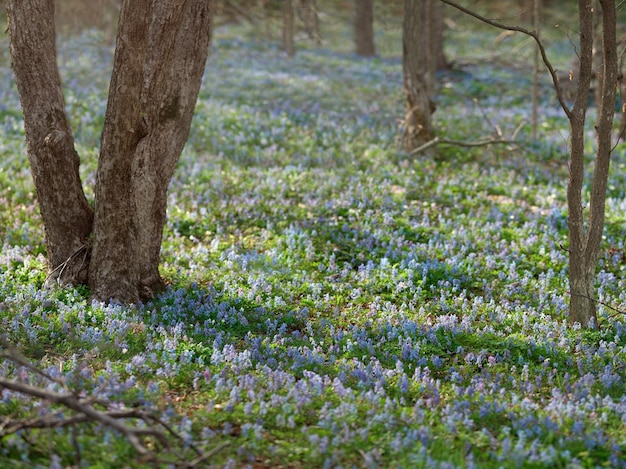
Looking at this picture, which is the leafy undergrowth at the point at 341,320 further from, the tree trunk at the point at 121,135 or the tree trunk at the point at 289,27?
the tree trunk at the point at 289,27

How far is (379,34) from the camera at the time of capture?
1613 inches

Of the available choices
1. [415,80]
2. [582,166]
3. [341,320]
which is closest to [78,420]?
[341,320]

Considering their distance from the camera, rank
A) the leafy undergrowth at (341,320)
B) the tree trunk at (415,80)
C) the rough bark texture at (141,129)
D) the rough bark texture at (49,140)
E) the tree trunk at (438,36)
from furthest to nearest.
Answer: the tree trunk at (438,36), the tree trunk at (415,80), the rough bark texture at (49,140), the rough bark texture at (141,129), the leafy undergrowth at (341,320)

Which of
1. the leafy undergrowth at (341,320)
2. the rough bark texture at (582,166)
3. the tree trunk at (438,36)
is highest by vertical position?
the tree trunk at (438,36)

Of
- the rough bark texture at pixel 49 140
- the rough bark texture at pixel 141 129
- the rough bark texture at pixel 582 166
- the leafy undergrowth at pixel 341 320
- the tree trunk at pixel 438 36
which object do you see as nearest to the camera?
the leafy undergrowth at pixel 341 320

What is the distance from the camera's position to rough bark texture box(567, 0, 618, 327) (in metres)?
6.36

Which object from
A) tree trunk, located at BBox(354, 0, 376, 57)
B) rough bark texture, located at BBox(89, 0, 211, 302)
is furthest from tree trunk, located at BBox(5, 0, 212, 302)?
tree trunk, located at BBox(354, 0, 376, 57)

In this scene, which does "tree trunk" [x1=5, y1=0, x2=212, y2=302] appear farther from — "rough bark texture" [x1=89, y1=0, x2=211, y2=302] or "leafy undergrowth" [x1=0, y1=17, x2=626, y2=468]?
"leafy undergrowth" [x1=0, y1=17, x2=626, y2=468]

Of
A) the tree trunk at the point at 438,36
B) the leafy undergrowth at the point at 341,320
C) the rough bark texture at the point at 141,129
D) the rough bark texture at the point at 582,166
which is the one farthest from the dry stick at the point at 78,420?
the tree trunk at the point at 438,36

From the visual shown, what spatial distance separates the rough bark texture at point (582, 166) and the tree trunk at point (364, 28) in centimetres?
2145

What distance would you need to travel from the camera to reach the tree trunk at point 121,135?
6.68 metres

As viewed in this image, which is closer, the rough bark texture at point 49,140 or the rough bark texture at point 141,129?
the rough bark texture at point 141,129

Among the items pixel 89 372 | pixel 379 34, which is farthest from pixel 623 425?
pixel 379 34

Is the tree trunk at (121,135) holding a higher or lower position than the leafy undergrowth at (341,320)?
higher
